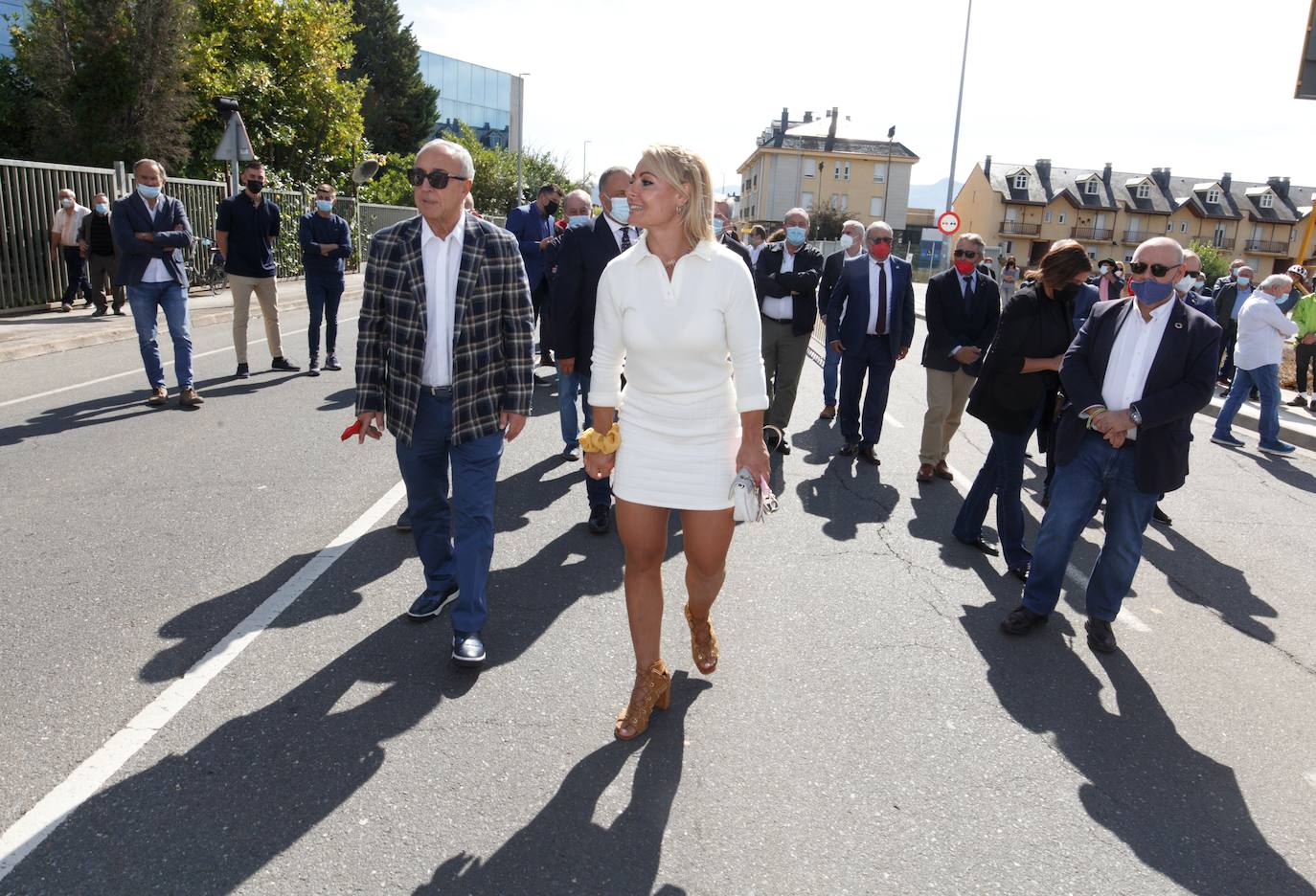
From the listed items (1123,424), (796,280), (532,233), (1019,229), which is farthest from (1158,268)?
(1019,229)

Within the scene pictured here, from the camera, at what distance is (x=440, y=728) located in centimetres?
325

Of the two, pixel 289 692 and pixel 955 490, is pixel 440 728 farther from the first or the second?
pixel 955 490

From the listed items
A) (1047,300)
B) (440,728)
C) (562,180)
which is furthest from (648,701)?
(562,180)

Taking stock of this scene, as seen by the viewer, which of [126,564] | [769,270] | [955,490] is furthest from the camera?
[769,270]

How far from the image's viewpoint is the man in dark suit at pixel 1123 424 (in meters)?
4.06

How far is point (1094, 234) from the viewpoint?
81188 mm

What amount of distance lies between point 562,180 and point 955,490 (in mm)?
52551

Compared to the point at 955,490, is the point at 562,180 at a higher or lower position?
higher

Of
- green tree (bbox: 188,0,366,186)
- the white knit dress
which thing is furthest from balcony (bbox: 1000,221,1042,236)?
the white knit dress

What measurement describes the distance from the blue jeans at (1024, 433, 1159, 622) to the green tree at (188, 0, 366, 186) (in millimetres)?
24134

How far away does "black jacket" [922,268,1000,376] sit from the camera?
277 inches

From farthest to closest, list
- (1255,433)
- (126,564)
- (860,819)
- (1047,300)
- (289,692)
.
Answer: (1255,433) < (1047,300) < (126,564) < (289,692) < (860,819)

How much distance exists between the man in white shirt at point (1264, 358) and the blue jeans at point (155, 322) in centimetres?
1077

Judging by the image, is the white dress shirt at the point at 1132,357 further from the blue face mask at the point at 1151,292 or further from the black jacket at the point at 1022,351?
the black jacket at the point at 1022,351
